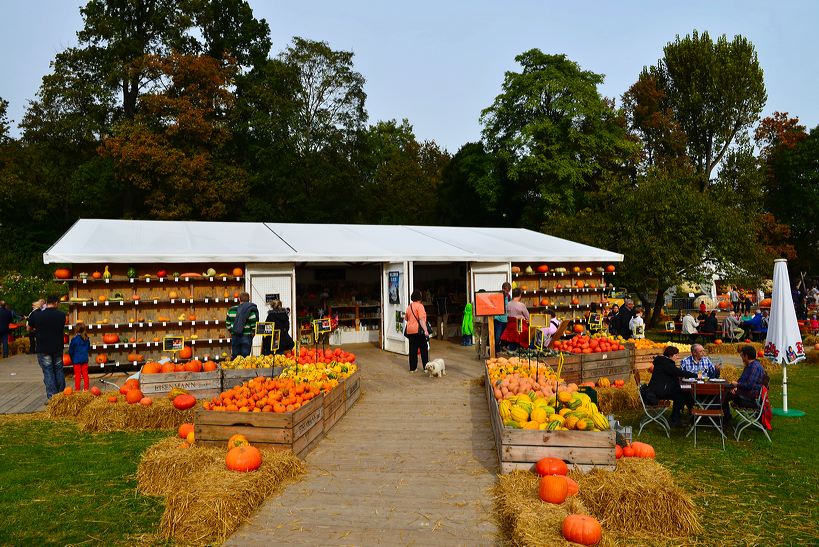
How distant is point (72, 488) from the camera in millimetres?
5754

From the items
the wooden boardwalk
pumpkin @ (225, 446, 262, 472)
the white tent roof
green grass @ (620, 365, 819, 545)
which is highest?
the white tent roof

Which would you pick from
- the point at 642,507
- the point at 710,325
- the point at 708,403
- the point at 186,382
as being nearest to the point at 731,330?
the point at 710,325

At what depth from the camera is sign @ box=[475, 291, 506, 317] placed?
11.5m

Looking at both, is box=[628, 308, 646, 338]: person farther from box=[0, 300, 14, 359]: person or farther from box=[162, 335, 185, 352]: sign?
box=[0, 300, 14, 359]: person

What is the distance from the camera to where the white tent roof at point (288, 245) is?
13.0 metres

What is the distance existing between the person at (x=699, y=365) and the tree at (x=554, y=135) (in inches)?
830

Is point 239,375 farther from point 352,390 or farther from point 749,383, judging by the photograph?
point 749,383

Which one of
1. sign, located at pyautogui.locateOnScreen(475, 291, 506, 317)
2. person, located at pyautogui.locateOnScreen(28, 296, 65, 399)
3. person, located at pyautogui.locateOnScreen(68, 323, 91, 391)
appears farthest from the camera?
sign, located at pyautogui.locateOnScreen(475, 291, 506, 317)

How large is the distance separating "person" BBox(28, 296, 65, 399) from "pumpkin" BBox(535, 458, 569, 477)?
842cm

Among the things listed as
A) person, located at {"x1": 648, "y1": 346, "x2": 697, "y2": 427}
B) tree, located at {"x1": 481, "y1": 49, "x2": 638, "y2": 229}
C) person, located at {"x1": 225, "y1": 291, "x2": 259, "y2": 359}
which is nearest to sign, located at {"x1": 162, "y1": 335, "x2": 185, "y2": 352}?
person, located at {"x1": 225, "y1": 291, "x2": 259, "y2": 359}

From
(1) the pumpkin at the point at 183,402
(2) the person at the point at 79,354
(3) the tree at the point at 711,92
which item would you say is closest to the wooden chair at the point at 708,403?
(1) the pumpkin at the point at 183,402

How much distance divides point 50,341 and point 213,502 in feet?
22.1

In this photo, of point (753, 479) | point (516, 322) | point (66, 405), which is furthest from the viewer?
point (516, 322)

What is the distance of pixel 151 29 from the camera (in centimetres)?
2878
